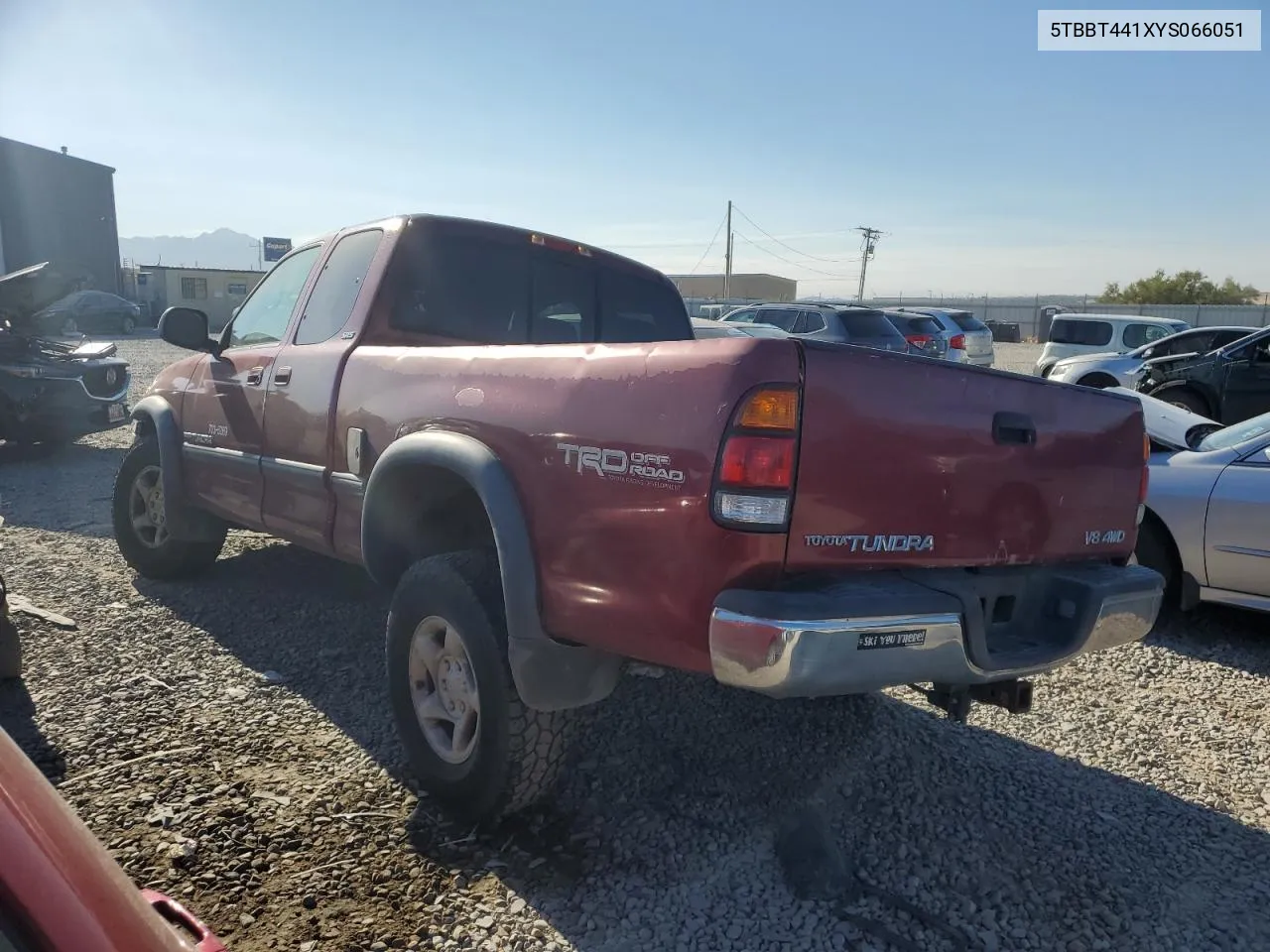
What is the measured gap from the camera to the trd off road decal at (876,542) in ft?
7.33

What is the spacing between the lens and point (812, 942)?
7.89 ft

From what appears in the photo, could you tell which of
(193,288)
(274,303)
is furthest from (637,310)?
(193,288)

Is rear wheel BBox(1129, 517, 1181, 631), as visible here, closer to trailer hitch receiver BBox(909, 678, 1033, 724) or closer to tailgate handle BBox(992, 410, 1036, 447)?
trailer hitch receiver BBox(909, 678, 1033, 724)

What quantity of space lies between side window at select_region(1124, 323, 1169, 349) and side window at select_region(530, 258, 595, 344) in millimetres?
16092

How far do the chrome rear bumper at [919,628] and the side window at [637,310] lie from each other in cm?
216

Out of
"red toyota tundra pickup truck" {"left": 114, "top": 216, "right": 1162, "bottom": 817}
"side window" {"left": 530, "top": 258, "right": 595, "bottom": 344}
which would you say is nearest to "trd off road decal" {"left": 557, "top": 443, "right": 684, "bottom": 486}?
"red toyota tundra pickup truck" {"left": 114, "top": 216, "right": 1162, "bottom": 817}

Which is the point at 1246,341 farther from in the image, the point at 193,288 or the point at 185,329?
the point at 193,288

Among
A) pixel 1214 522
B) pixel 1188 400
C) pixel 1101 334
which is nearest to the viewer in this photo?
pixel 1214 522

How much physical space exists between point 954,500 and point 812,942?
4.12ft

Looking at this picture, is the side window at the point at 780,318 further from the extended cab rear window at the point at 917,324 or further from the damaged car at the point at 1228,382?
the damaged car at the point at 1228,382

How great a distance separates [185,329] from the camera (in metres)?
4.66

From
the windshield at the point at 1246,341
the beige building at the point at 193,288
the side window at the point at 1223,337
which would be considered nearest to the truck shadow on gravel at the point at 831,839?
the windshield at the point at 1246,341

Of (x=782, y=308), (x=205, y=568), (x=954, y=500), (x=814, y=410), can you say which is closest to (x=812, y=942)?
(x=954, y=500)

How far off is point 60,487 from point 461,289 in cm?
644
